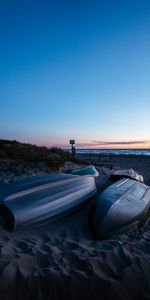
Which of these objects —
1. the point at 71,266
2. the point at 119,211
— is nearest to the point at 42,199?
the point at 119,211

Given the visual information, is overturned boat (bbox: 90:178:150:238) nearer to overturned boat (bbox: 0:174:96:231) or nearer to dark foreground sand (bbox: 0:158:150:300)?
dark foreground sand (bbox: 0:158:150:300)

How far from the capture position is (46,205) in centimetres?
454

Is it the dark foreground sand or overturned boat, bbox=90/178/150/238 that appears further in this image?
overturned boat, bbox=90/178/150/238

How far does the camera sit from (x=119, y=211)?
14.3ft

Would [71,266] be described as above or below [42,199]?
below

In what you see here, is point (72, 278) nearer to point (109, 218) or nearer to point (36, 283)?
point (36, 283)

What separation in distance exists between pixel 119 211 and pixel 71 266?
4.99ft

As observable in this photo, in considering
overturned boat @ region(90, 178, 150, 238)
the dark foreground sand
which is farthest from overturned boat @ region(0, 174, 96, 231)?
overturned boat @ region(90, 178, 150, 238)

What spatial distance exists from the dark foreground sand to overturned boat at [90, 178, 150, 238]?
17 cm

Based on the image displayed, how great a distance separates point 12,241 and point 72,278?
Answer: 1.12 metres

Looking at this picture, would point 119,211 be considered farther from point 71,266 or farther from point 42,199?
point 71,266

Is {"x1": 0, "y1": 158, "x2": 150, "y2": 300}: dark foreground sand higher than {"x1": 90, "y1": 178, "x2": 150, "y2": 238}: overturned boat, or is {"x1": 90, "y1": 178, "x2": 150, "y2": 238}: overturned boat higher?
{"x1": 90, "y1": 178, "x2": 150, "y2": 238}: overturned boat

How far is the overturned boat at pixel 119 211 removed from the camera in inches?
160

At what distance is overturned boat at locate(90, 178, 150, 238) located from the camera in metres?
4.07
